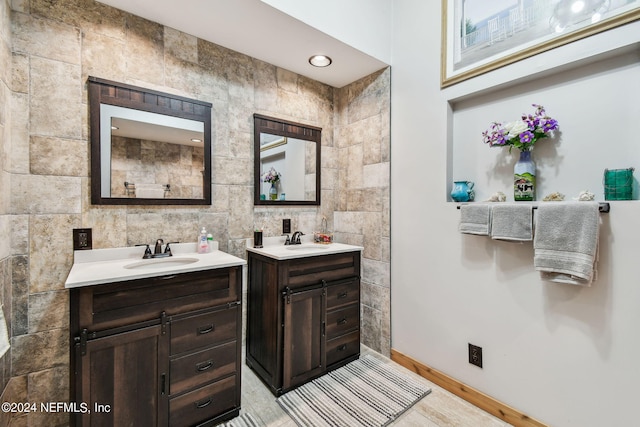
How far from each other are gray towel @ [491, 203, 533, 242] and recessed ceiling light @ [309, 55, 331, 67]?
172cm

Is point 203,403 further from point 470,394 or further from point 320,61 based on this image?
point 320,61

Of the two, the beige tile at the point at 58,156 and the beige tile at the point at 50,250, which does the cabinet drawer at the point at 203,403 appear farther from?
the beige tile at the point at 58,156

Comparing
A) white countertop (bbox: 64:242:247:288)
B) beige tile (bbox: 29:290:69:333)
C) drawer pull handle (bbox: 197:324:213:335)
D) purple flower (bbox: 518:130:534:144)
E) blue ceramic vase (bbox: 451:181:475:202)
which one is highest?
purple flower (bbox: 518:130:534:144)

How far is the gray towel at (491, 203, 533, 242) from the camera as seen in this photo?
1574 mm

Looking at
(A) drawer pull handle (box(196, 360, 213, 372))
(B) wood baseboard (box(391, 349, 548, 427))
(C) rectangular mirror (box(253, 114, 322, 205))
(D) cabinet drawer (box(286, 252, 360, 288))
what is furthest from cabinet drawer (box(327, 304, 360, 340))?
(C) rectangular mirror (box(253, 114, 322, 205))

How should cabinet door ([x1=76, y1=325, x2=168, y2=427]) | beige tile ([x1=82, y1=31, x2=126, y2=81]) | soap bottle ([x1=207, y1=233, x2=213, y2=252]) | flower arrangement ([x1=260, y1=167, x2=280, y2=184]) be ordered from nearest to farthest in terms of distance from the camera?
cabinet door ([x1=76, y1=325, x2=168, y2=427]) < beige tile ([x1=82, y1=31, x2=126, y2=81]) < soap bottle ([x1=207, y1=233, x2=213, y2=252]) < flower arrangement ([x1=260, y1=167, x2=280, y2=184])

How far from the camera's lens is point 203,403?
1628mm

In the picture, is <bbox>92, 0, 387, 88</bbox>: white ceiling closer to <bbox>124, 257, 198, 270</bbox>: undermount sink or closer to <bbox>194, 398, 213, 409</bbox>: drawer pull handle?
<bbox>124, 257, 198, 270</bbox>: undermount sink

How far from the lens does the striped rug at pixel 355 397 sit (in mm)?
1740

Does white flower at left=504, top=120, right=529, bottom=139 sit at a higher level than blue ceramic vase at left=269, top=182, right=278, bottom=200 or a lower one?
higher

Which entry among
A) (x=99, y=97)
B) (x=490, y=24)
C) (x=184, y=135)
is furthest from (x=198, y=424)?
(x=490, y=24)

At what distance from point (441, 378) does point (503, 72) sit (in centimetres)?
213

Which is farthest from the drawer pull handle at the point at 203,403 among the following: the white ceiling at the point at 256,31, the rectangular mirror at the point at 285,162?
the white ceiling at the point at 256,31

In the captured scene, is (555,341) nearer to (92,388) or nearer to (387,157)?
(387,157)
